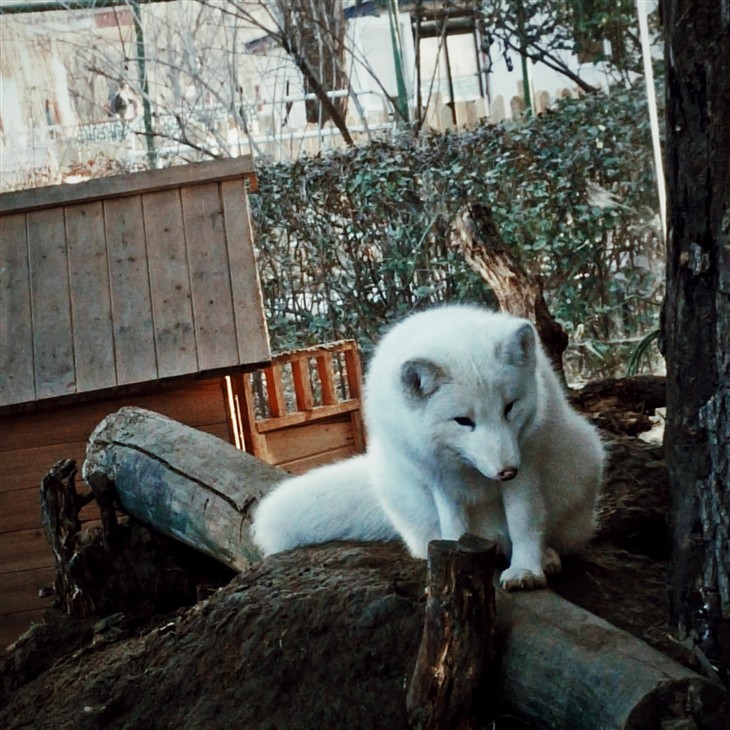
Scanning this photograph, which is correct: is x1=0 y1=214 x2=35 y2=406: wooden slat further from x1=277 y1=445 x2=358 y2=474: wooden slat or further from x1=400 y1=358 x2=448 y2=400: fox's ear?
x1=400 y1=358 x2=448 y2=400: fox's ear

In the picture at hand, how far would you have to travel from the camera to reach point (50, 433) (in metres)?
5.34

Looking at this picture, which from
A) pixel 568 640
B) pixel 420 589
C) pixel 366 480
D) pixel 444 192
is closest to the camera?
pixel 568 640

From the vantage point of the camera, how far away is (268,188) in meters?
8.38

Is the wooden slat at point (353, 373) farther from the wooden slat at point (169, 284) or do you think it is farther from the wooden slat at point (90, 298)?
the wooden slat at point (90, 298)

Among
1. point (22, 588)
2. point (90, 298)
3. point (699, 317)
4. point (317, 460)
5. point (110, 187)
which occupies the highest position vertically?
point (110, 187)

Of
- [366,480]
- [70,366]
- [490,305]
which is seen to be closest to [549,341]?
[366,480]

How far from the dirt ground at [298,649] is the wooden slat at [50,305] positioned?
2136 millimetres

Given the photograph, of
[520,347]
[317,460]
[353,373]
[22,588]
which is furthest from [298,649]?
[353,373]

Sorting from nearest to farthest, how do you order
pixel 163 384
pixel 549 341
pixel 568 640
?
pixel 568 640 < pixel 549 341 < pixel 163 384

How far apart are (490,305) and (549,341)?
3637mm

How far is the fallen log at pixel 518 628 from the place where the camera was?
6.74 feet

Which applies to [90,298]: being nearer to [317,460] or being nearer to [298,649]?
[317,460]

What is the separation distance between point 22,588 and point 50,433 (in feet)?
2.90

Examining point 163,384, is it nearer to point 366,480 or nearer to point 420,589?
point 366,480
